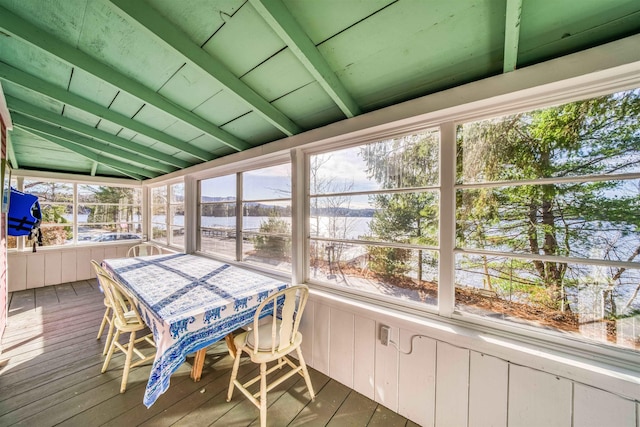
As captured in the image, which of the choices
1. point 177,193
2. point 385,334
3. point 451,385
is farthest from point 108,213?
point 451,385

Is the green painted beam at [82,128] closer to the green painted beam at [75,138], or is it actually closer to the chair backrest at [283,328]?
the green painted beam at [75,138]

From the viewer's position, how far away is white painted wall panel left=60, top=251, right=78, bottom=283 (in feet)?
13.8

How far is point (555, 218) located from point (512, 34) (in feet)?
3.03

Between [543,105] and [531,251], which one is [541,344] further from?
[543,105]

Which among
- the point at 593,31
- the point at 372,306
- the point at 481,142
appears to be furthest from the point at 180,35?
the point at 372,306

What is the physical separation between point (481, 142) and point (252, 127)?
1.93 meters

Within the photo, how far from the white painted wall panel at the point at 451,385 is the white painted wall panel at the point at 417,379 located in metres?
0.03

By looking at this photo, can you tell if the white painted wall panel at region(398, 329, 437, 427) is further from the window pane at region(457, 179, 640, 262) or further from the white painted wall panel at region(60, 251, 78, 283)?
the white painted wall panel at region(60, 251, 78, 283)

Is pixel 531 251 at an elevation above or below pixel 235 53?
below

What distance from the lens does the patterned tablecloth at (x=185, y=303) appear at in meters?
1.26

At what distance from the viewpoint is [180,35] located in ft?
4.15

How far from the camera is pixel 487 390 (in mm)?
1237

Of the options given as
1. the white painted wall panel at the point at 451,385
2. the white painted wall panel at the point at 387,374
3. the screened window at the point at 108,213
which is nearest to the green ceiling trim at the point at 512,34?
the white painted wall panel at the point at 451,385

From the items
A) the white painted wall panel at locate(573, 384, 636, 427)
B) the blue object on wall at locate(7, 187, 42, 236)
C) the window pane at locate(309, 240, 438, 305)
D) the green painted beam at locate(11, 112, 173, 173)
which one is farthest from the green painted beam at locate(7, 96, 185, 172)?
the white painted wall panel at locate(573, 384, 636, 427)
